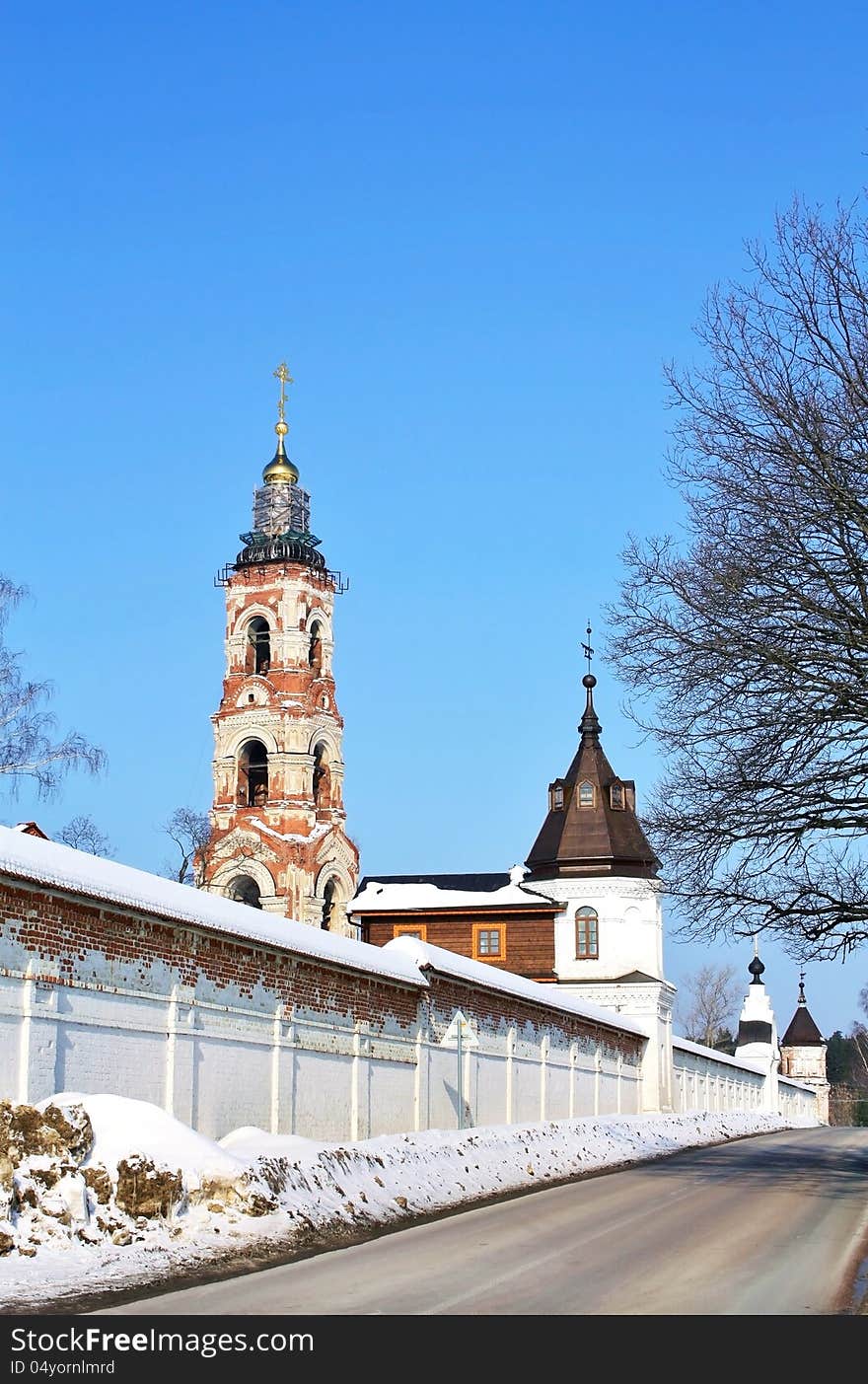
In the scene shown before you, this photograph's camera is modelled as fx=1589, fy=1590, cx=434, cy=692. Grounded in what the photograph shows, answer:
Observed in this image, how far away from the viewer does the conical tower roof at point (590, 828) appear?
2205 inches

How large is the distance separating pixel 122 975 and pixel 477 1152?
27.3 feet

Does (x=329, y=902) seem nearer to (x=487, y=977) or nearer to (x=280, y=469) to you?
(x=280, y=469)

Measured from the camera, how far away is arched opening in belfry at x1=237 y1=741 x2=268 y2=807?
6888 cm

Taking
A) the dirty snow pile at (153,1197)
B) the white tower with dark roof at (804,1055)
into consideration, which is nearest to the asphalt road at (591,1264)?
the dirty snow pile at (153,1197)

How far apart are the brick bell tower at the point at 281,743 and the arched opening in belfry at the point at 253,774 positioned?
0.04 metres

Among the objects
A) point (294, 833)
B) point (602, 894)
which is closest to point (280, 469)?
point (294, 833)

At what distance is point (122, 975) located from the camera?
16.2 m

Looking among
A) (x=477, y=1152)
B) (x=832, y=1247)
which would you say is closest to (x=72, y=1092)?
(x=832, y=1247)

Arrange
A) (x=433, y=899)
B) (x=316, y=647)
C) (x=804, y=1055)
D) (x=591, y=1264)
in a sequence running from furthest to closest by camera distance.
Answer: (x=804, y=1055), (x=316, y=647), (x=433, y=899), (x=591, y=1264)

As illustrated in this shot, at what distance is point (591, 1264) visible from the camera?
12.8m

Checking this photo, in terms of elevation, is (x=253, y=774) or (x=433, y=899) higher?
(x=253, y=774)

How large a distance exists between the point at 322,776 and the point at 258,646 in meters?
6.50

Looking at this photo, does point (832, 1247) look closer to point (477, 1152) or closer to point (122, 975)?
point (122, 975)

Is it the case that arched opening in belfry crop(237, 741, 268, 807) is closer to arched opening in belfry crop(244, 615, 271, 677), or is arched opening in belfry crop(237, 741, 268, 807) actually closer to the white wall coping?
arched opening in belfry crop(244, 615, 271, 677)
